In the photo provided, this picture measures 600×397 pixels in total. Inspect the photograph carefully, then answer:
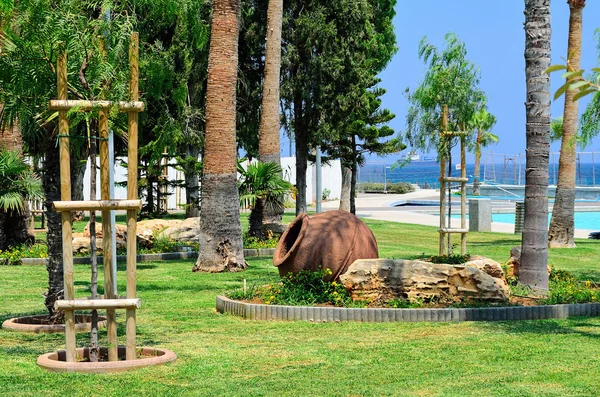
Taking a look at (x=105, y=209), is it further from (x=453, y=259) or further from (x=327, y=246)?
(x=453, y=259)

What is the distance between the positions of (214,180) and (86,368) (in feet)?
29.6

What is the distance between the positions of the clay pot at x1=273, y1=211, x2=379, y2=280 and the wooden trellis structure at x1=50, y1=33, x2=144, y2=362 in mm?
3960

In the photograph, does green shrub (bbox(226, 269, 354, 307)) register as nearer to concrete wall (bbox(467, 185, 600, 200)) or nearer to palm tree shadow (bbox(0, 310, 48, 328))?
palm tree shadow (bbox(0, 310, 48, 328))

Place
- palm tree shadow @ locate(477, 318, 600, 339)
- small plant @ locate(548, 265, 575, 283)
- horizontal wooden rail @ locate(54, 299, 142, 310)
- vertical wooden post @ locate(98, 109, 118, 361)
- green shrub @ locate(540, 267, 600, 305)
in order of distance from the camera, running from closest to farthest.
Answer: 1. horizontal wooden rail @ locate(54, 299, 142, 310)
2. vertical wooden post @ locate(98, 109, 118, 361)
3. palm tree shadow @ locate(477, 318, 600, 339)
4. green shrub @ locate(540, 267, 600, 305)
5. small plant @ locate(548, 265, 575, 283)

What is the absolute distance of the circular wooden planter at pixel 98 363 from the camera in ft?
23.9

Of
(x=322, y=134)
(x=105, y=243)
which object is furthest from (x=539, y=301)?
(x=322, y=134)

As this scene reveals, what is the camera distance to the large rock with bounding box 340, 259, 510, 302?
10656mm

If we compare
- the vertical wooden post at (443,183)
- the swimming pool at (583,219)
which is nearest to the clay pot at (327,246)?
the vertical wooden post at (443,183)

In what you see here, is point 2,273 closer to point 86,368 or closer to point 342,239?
point 342,239

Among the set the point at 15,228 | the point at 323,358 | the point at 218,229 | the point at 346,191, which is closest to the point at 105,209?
the point at 323,358

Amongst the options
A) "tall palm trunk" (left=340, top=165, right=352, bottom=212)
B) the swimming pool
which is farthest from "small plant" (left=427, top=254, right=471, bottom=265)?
the swimming pool

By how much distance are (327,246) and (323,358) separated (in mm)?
3493

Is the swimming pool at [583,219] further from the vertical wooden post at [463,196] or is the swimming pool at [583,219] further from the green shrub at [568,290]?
the green shrub at [568,290]

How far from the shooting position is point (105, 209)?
24.7 feet
